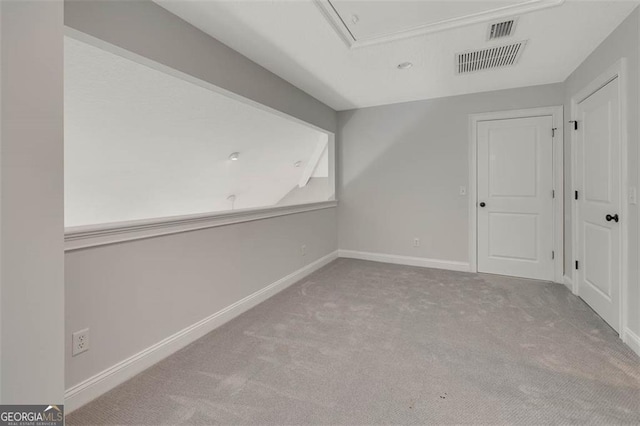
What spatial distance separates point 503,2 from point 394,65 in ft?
3.48

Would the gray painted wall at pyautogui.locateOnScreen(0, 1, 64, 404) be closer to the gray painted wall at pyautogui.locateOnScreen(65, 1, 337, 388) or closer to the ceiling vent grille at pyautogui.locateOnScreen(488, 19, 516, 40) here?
the gray painted wall at pyautogui.locateOnScreen(65, 1, 337, 388)

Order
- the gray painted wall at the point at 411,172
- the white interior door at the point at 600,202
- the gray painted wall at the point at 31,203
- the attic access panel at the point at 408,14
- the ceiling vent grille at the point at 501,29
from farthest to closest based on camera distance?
the gray painted wall at the point at 411,172, the white interior door at the point at 600,202, the ceiling vent grille at the point at 501,29, the attic access panel at the point at 408,14, the gray painted wall at the point at 31,203

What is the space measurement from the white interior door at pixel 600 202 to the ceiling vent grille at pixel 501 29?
2.89ft

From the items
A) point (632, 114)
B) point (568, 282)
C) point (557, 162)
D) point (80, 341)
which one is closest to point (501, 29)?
point (632, 114)

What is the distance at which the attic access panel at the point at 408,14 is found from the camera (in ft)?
6.65

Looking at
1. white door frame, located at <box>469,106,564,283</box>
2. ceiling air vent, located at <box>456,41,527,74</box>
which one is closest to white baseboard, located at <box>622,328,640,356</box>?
white door frame, located at <box>469,106,564,283</box>

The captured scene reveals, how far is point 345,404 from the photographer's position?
1.59 meters

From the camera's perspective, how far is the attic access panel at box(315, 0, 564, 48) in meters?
2.03

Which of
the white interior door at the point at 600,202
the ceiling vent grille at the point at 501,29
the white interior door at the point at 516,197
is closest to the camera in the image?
the ceiling vent grille at the point at 501,29

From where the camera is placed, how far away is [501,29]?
2324mm

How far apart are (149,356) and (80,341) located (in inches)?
17.6

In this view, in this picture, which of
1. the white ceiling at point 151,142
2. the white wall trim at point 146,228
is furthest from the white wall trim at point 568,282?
the white ceiling at point 151,142

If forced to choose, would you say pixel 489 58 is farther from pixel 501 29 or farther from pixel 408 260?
pixel 408 260

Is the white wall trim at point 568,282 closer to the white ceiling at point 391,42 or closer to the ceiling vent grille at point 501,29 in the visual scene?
the white ceiling at point 391,42
